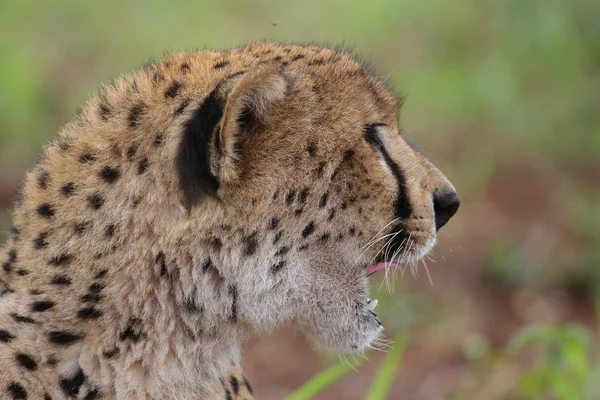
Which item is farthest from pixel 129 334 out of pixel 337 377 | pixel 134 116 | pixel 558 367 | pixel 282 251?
pixel 558 367

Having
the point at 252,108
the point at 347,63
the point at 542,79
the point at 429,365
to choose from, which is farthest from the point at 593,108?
the point at 252,108

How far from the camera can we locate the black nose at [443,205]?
2.42 m

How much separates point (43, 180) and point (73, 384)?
0.48 metres

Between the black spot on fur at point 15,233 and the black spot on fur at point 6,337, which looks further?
the black spot on fur at point 15,233

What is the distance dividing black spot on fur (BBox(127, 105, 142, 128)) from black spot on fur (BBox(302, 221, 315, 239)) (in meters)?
0.45

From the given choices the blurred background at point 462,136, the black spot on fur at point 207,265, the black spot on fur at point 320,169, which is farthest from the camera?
the blurred background at point 462,136

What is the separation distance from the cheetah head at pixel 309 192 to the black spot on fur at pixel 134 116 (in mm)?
185

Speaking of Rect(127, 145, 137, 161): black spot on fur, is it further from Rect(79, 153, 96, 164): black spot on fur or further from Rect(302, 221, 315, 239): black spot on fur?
Rect(302, 221, 315, 239): black spot on fur

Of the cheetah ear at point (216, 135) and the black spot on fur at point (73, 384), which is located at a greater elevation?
the cheetah ear at point (216, 135)

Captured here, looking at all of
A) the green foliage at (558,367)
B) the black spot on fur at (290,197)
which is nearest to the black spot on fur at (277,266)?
the black spot on fur at (290,197)

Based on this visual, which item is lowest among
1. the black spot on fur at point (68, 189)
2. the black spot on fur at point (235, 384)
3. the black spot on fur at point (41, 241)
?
the black spot on fur at point (235, 384)

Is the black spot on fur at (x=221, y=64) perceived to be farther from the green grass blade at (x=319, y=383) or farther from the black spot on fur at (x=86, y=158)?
the green grass blade at (x=319, y=383)

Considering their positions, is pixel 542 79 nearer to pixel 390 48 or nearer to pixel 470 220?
pixel 390 48

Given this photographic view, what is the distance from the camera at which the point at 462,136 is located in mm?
6117
